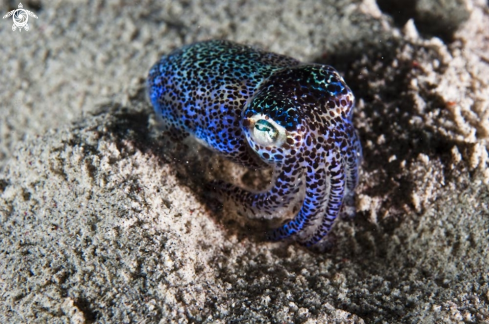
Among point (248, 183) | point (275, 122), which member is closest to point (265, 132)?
point (275, 122)

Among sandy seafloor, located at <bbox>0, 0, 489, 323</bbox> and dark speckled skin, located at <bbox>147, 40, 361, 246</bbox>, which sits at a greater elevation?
dark speckled skin, located at <bbox>147, 40, 361, 246</bbox>

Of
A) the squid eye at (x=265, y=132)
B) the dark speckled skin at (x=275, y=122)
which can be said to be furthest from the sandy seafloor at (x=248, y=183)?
the squid eye at (x=265, y=132)

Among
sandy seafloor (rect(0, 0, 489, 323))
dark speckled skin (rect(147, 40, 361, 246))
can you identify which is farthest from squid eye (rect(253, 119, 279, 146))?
sandy seafloor (rect(0, 0, 489, 323))

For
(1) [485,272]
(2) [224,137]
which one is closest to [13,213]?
(2) [224,137]

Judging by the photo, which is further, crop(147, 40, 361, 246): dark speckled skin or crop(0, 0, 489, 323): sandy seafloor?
crop(147, 40, 361, 246): dark speckled skin

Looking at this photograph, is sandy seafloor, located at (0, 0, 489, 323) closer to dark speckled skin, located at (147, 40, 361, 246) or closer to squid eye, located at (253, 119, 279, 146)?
dark speckled skin, located at (147, 40, 361, 246)

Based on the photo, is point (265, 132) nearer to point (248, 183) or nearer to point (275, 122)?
point (275, 122)

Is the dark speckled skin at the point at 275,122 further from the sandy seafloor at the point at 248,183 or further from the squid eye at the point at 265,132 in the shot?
the sandy seafloor at the point at 248,183
